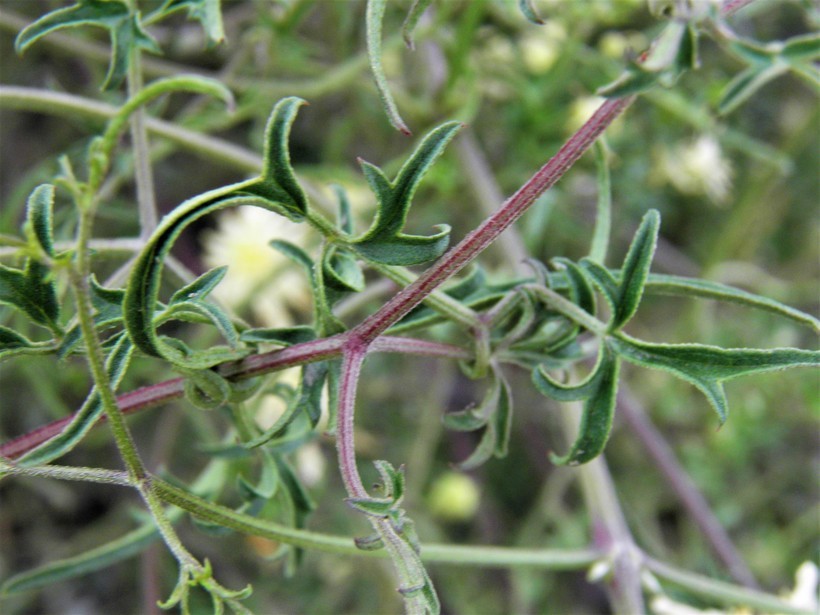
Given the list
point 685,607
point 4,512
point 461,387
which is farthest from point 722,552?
point 4,512

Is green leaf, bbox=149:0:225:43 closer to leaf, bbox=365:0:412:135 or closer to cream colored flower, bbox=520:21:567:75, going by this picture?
leaf, bbox=365:0:412:135

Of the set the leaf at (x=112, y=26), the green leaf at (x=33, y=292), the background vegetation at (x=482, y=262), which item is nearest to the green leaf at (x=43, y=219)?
the green leaf at (x=33, y=292)

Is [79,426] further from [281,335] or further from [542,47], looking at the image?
[542,47]

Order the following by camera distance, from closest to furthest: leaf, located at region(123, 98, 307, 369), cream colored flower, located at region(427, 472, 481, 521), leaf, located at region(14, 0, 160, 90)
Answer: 1. leaf, located at region(123, 98, 307, 369)
2. leaf, located at region(14, 0, 160, 90)
3. cream colored flower, located at region(427, 472, 481, 521)

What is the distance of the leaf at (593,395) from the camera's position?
354 mm

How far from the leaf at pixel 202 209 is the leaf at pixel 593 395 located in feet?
0.40

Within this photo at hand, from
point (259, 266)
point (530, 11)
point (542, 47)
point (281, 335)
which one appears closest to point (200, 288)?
point (281, 335)

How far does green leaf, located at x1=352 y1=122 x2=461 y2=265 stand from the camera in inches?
11.8

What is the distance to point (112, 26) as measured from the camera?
0.41 m

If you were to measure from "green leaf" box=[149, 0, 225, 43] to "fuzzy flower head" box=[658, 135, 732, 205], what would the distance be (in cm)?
68

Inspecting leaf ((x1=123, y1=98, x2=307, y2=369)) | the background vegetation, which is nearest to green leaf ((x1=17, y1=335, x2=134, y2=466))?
leaf ((x1=123, y1=98, x2=307, y2=369))

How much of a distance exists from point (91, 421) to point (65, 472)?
23 mm

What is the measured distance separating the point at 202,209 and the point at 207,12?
14cm

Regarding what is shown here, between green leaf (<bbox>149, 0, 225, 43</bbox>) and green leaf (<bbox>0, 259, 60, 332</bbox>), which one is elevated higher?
green leaf (<bbox>149, 0, 225, 43</bbox>)
